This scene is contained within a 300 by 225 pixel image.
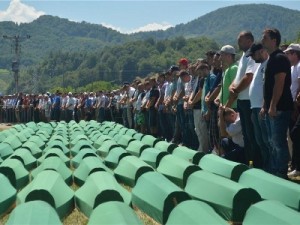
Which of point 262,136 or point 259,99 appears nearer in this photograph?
point 259,99

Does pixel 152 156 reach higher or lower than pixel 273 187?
lower

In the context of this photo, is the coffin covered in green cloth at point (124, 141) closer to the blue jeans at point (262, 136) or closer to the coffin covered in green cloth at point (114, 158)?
the coffin covered in green cloth at point (114, 158)

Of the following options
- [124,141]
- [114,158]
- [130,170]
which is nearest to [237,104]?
[114,158]

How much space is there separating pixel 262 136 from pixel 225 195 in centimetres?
280

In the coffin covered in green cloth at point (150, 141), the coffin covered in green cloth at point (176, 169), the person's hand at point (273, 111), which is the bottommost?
the coffin covered in green cloth at point (150, 141)

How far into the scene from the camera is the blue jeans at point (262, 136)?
22.3 feet

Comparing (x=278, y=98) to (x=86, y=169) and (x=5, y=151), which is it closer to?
(x=86, y=169)

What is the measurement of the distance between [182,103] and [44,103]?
56.6ft

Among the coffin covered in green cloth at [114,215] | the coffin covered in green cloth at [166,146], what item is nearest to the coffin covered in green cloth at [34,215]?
the coffin covered in green cloth at [114,215]

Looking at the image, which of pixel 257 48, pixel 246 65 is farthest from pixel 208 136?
pixel 257 48

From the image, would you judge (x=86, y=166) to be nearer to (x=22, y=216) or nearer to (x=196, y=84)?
(x=22, y=216)

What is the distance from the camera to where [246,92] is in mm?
7363

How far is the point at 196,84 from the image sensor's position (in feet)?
32.4

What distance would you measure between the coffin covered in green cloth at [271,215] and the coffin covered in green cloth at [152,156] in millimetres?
3166
